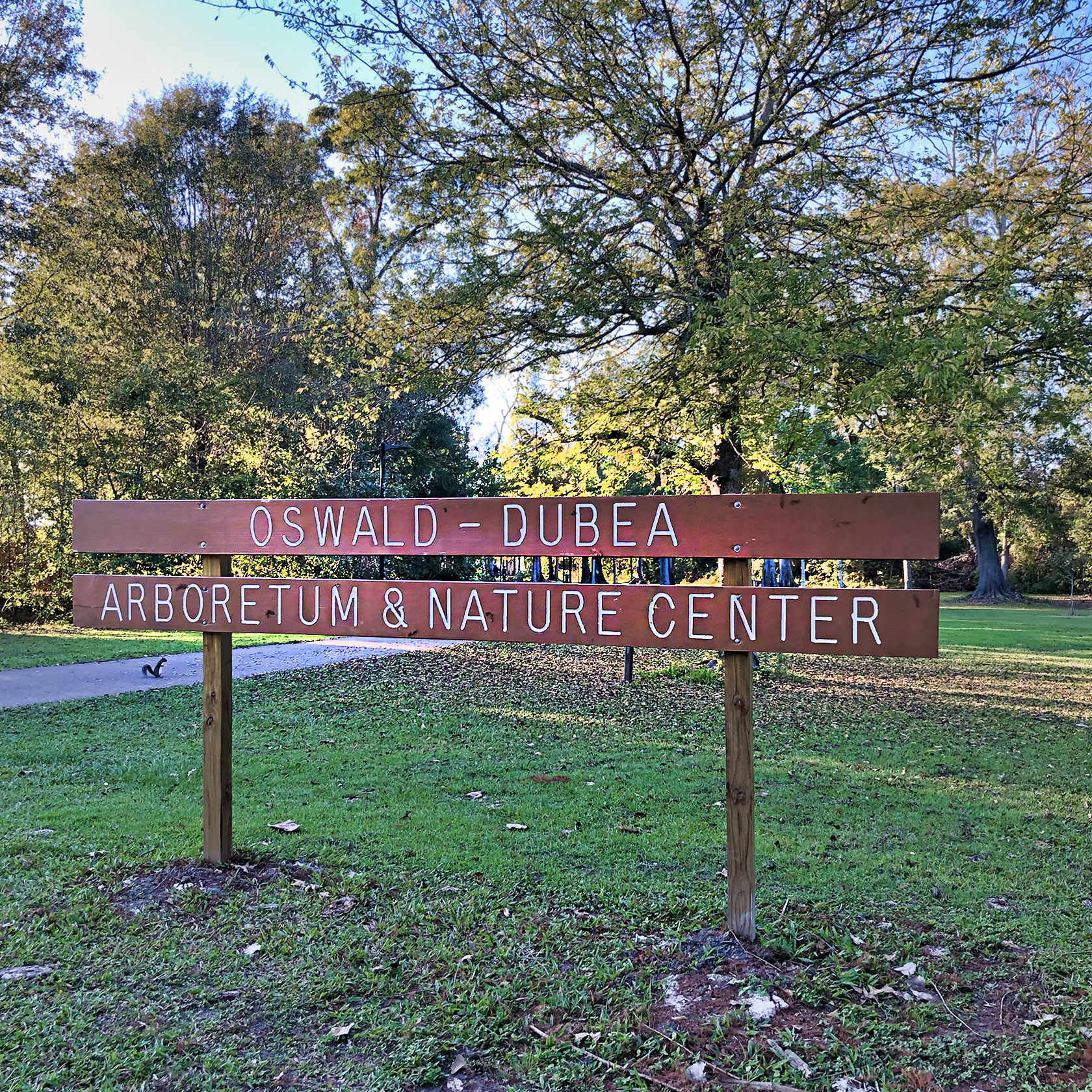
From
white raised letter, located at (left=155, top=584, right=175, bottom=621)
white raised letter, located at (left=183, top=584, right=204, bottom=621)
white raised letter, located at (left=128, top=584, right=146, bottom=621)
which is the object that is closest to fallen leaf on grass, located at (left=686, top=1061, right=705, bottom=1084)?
white raised letter, located at (left=183, top=584, right=204, bottom=621)

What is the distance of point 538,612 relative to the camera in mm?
3420

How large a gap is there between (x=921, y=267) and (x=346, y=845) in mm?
7032

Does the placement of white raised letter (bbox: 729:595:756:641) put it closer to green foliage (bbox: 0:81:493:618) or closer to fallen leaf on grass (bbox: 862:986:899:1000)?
fallen leaf on grass (bbox: 862:986:899:1000)

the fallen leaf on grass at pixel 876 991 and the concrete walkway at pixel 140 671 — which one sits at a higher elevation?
the fallen leaf on grass at pixel 876 991

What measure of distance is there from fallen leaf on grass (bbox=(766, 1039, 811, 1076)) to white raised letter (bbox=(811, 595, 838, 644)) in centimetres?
136

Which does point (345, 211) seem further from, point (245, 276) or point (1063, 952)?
point (245, 276)

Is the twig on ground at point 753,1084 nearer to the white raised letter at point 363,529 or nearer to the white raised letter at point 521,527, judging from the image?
the white raised letter at point 521,527

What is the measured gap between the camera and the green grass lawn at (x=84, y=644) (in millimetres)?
12312

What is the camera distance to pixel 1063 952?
10.2ft

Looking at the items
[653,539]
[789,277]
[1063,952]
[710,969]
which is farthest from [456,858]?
[789,277]

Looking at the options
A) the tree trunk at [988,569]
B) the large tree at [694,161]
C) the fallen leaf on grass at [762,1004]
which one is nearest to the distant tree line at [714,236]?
the large tree at [694,161]

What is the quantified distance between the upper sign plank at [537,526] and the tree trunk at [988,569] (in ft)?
128

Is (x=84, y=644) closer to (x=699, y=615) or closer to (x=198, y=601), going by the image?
(x=198, y=601)

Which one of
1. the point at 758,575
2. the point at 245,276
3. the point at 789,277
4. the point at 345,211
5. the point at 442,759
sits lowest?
the point at 442,759
